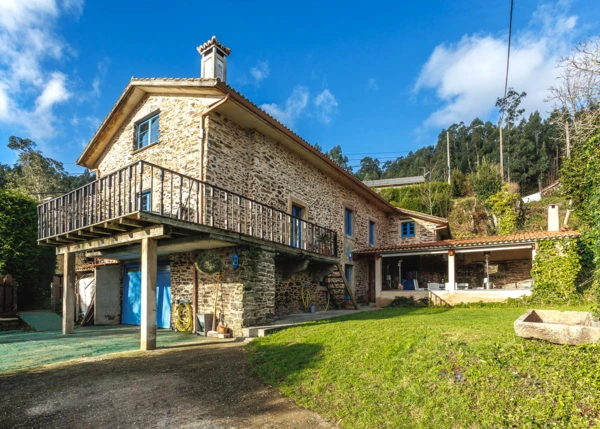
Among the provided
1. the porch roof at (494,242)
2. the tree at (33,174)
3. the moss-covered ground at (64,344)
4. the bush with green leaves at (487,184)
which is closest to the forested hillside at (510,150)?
the bush with green leaves at (487,184)

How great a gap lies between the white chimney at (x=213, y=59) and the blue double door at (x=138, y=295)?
6.56 metres

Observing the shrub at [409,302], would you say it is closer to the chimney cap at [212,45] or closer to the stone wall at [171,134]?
the stone wall at [171,134]

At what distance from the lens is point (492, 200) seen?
25422 mm

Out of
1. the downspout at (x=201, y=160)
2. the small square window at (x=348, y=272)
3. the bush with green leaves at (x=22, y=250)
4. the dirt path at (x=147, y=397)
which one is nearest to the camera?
the dirt path at (x=147, y=397)

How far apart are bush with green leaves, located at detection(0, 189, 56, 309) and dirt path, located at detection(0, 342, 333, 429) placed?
11280 mm

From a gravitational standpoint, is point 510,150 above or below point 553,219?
above

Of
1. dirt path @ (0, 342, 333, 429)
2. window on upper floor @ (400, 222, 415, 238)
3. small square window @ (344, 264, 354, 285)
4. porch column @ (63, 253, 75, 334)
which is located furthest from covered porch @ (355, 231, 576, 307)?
porch column @ (63, 253, 75, 334)

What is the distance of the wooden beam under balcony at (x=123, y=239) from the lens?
23.8 ft

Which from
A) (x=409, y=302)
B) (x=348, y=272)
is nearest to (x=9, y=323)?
(x=348, y=272)

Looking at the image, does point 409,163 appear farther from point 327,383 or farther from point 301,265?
point 327,383

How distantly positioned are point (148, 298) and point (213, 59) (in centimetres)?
788

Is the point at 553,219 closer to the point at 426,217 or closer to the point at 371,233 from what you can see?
the point at 426,217

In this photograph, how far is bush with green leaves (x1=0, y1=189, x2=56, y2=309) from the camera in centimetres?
1445

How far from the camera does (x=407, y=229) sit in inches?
842
